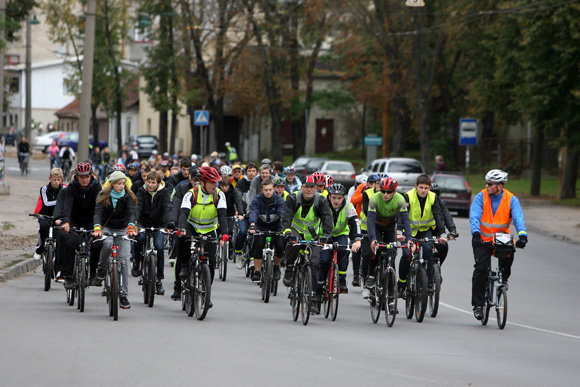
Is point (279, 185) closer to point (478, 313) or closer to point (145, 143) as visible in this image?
point (478, 313)

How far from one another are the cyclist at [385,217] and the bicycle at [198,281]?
6.63 ft

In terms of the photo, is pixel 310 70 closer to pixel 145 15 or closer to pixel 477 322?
pixel 145 15

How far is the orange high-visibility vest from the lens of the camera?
12.4m

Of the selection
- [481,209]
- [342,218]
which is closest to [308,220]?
[342,218]

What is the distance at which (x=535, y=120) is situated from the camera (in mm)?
38438

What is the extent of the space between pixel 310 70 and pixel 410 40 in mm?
8180

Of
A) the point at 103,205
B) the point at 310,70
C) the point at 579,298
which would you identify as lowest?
the point at 579,298

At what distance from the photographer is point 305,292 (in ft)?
39.8

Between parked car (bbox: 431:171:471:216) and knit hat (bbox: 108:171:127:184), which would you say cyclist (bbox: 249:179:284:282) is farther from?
parked car (bbox: 431:171:471:216)

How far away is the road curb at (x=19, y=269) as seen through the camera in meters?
15.7

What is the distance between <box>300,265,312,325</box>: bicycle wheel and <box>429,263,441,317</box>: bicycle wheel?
5.40 feet

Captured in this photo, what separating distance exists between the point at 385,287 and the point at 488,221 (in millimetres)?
1498

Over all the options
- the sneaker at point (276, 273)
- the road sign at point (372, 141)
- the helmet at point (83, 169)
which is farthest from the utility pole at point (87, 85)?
the road sign at point (372, 141)

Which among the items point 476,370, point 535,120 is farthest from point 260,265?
point 535,120
